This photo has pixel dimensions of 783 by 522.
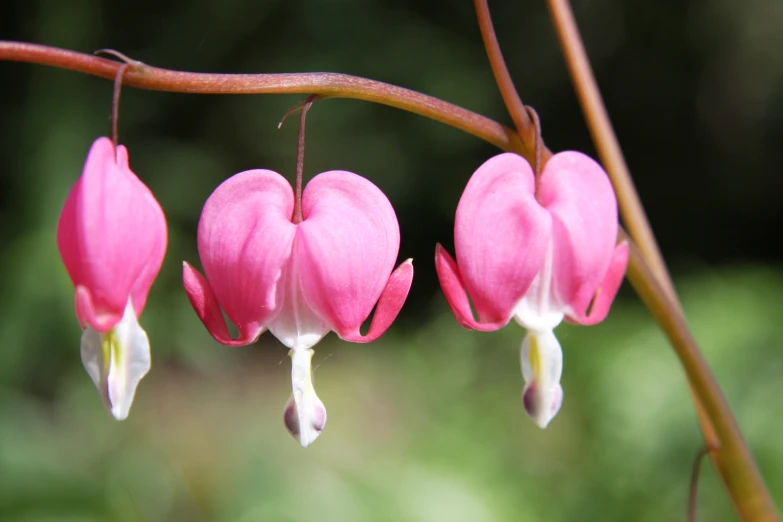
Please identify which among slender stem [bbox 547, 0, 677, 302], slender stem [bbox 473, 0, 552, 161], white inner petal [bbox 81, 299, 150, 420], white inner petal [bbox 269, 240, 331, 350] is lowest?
white inner petal [bbox 81, 299, 150, 420]

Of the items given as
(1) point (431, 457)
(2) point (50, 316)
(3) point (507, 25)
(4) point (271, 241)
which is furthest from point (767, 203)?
(4) point (271, 241)

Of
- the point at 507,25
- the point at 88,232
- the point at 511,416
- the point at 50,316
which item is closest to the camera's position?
the point at 88,232

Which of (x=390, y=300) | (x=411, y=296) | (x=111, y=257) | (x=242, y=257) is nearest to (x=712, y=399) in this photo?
(x=390, y=300)

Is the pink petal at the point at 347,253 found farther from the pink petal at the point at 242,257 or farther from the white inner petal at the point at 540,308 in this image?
the white inner petal at the point at 540,308

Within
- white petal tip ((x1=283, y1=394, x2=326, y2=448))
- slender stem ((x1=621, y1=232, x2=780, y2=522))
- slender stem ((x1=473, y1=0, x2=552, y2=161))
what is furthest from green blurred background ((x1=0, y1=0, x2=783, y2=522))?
slender stem ((x1=473, y1=0, x2=552, y2=161))

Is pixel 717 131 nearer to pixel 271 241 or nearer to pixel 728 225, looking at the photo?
pixel 728 225

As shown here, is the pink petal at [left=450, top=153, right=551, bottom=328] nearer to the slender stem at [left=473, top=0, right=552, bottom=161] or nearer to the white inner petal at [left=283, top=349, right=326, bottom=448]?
the slender stem at [left=473, top=0, right=552, bottom=161]
